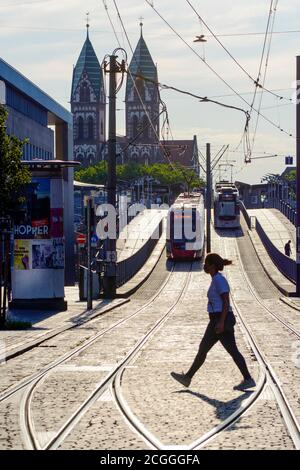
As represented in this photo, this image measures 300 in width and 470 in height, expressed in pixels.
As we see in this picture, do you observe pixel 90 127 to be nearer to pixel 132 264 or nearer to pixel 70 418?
pixel 132 264

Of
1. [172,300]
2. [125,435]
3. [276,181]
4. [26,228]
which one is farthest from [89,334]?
[276,181]

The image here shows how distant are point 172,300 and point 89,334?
63.8ft

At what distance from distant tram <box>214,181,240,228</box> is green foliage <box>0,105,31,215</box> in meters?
62.1

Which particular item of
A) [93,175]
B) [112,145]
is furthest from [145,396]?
[93,175]

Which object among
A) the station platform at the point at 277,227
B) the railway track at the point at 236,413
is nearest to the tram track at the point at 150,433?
the railway track at the point at 236,413

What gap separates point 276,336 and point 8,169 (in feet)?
23.7

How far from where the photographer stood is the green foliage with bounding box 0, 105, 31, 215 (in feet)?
80.2

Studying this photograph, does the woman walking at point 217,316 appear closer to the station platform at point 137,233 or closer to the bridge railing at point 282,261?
the bridge railing at point 282,261

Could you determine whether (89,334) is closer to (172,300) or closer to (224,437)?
(224,437)

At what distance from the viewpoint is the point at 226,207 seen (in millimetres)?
87875

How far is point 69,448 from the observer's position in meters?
9.80

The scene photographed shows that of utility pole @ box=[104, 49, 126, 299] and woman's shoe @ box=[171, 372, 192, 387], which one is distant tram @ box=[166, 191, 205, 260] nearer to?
utility pole @ box=[104, 49, 126, 299]

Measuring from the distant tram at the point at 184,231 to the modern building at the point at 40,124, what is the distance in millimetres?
6333

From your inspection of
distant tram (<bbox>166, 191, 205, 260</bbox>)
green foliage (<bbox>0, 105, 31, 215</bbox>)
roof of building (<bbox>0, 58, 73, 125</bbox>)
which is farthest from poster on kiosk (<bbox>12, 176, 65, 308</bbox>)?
distant tram (<bbox>166, 191, 205, 260</bbox>)
